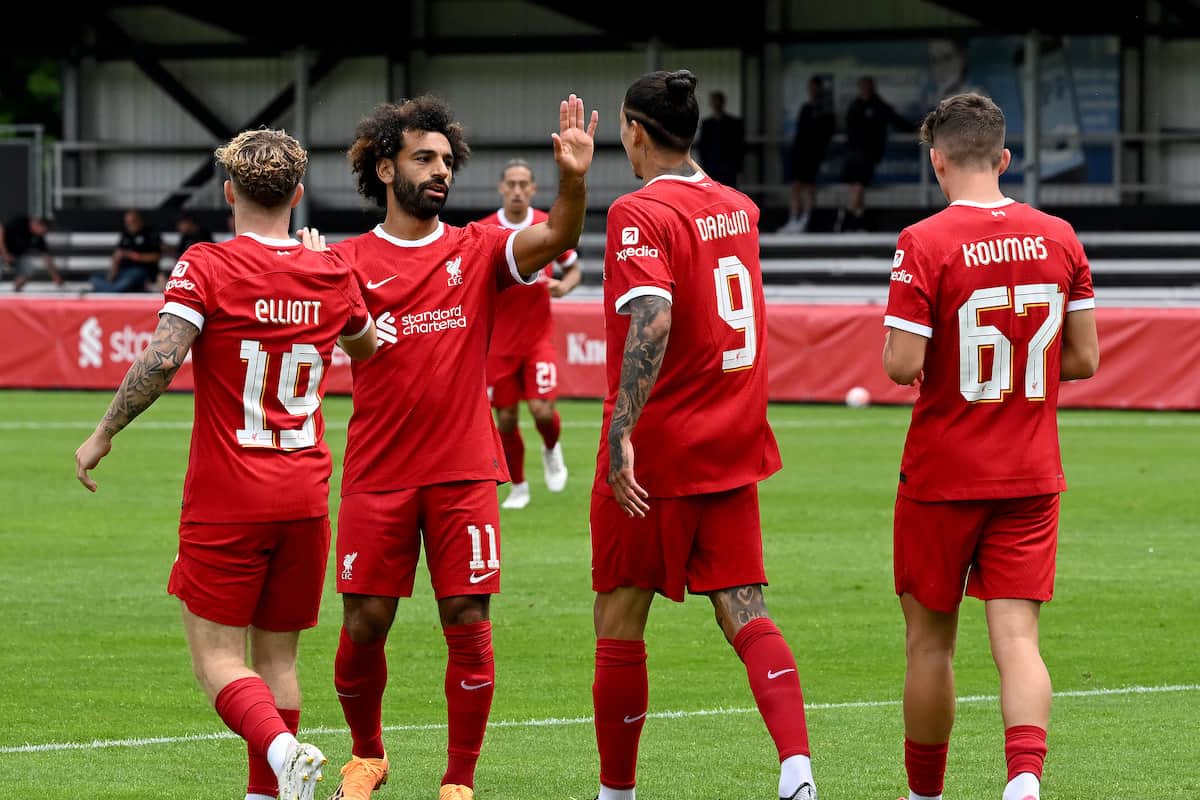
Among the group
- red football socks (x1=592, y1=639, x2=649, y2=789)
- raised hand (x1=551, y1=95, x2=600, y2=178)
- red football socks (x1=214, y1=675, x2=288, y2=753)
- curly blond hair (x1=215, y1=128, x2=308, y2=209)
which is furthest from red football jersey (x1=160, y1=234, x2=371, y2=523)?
red football socks (x1=592, y1=639, x2=649, y2=789)

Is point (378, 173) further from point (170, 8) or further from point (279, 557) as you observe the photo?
point (170, 8)

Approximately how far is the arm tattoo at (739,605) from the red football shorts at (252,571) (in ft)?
4.13

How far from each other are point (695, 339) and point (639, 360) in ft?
0.88

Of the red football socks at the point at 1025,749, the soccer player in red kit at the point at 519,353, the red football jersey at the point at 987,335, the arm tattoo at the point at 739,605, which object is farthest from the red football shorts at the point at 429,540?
the soccer player in red kit at the point at 519,353

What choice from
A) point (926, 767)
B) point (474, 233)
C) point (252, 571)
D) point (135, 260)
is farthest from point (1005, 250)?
point (135, 260)

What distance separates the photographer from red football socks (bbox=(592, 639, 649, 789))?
242 inches

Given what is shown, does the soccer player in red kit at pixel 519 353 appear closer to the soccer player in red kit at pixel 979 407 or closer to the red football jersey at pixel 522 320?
the red football jersey at pixel 522 320

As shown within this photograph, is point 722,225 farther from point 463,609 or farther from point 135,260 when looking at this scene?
point 135,260

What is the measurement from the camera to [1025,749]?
5.57 m

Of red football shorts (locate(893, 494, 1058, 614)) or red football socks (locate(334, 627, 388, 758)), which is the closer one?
red football shorts (locate(893, 494, 1058, 614))

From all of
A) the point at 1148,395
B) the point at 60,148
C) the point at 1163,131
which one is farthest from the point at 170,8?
the point at 1148,395

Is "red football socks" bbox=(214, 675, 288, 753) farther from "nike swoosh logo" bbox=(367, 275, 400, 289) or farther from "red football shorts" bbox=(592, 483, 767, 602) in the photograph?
"nike swoosh logo" bbox=(367, 275, 400, 289)

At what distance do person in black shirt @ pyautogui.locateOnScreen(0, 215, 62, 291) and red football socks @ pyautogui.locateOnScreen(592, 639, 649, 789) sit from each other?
30598 mm

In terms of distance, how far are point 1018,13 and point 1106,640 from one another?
24.6m
